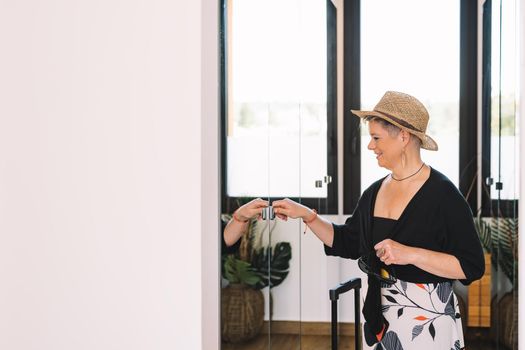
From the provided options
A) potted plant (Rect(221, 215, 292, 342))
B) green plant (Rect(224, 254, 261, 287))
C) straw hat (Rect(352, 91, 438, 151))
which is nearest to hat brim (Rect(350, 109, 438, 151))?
straw hat (Rect(352, 91, 438, 151))

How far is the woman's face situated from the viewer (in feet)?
6.99

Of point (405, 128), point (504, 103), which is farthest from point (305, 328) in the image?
point (504, 103)

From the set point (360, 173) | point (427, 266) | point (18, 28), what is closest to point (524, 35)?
point (427, 266)

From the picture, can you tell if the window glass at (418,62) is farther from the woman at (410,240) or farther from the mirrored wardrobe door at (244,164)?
the mirrored wardrobe door at (244,164)

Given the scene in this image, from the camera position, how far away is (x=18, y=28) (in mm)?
1985

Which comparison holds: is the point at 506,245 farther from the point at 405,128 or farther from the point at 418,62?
the point at 418,62

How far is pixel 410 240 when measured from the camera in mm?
2080

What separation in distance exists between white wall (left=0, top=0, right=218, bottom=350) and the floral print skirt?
62 cm

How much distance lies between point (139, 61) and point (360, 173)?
140 cm

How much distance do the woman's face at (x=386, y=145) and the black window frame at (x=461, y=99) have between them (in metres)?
0.77

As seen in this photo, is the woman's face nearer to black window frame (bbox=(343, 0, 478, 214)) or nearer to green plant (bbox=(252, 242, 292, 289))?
green plant (bbox=(252, 242, 292, 289))

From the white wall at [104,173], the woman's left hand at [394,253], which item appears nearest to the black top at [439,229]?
the woman's left hand at [394,253]

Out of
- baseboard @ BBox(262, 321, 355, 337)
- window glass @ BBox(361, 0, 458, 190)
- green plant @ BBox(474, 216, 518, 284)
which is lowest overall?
baseboard @ BBox(262, 321, 355, 337)

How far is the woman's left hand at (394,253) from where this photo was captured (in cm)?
196
